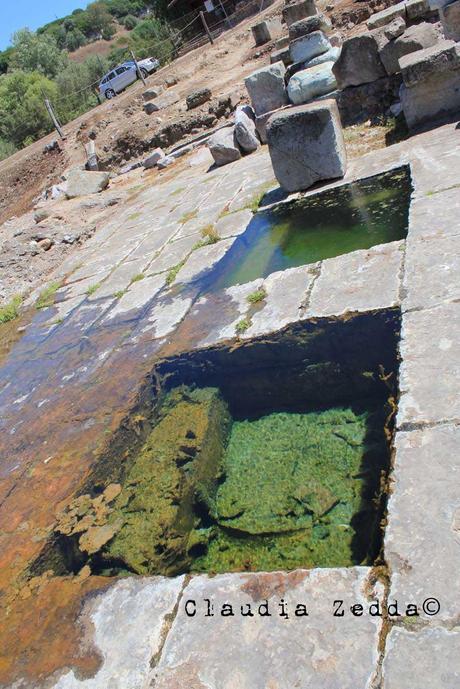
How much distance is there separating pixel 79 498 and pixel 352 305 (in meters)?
2.39

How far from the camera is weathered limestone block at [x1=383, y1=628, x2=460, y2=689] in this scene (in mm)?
1593

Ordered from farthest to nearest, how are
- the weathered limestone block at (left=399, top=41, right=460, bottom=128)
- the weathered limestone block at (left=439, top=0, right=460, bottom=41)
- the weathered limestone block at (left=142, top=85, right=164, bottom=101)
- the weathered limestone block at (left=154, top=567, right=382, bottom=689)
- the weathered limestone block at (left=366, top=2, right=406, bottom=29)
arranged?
1. the weathered limestone block at (left=142, top=85, right=164, bottom=101)
2. the weathered limestone block at (left=366, top=2, right=406, bottom=29)
3. the weathered limestone block at (left=439, top=0, right=460, bottom=41)
4. the weathered limestone block at (left=399, top=41, right=460, bottom=128)
5. the weathered limestone block at (left=154, top=567, right=382, bottom=689)

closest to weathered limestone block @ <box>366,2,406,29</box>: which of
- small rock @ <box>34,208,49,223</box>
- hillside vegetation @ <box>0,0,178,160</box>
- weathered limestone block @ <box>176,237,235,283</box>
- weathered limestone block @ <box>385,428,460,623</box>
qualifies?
weathered limestone block @ <box>176,237,235,283</box>

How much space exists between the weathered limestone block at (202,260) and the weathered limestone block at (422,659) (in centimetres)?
462

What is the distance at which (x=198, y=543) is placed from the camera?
2.85 m

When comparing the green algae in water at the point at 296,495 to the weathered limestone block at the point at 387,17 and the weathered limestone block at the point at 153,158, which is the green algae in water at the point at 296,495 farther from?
the weathered limestone block at the point at 153,158

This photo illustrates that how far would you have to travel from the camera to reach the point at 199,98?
50.3ft

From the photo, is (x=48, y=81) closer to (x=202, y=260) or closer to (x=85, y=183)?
(x=85, y=183)

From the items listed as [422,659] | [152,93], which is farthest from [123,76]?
[422,659]

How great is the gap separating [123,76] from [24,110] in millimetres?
6364

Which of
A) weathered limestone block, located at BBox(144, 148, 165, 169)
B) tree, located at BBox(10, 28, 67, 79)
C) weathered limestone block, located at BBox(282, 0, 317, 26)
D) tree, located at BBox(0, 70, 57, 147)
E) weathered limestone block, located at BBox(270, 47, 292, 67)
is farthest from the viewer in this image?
tree, located at BBox(10, 28, 67, 79)

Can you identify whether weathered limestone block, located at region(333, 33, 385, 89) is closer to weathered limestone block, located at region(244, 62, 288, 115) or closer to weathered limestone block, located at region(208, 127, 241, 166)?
weathered limestone block, located at region(244, 62, 288, 115)

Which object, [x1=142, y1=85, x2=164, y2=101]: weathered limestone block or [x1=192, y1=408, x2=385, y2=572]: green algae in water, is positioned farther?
[x1=142, y1=85, x2=164, y2=101]: weathered limestone block

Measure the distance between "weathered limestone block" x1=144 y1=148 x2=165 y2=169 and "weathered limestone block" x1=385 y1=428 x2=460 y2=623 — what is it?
13250 millimetres
